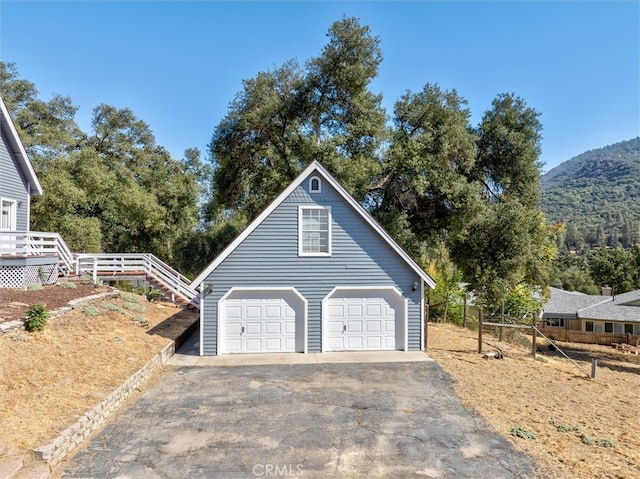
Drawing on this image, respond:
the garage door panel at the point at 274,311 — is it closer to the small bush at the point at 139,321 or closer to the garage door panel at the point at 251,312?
the garage door panel at the point at 251,312

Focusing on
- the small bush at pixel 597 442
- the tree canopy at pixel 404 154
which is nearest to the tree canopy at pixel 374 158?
the tree canopy at pixel 404 154

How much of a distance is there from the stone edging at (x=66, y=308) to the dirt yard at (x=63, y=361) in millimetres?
160

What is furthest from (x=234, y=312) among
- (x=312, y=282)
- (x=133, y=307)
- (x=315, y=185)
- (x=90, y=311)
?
(x=133, y=307)

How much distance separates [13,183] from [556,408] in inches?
826

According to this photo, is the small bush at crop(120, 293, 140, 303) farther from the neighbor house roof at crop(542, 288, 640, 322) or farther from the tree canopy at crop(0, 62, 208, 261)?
the neighbor house roof at crop(542, 288, 640, 322)

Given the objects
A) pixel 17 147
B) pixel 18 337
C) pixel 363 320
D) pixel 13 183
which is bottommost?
pixel 363 320

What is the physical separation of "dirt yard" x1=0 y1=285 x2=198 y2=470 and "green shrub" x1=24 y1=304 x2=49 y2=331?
193 millimetres

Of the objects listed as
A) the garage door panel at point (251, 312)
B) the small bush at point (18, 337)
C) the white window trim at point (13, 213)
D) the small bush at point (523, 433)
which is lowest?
the small bush at point (523, 433)

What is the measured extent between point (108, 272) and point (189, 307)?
5.75m

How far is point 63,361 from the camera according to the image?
33.8ft

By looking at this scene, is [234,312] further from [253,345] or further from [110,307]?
[110,307]

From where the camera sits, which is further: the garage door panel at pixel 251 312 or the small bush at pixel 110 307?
the small bush at pixel 110 307

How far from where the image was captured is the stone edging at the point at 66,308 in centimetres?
1057

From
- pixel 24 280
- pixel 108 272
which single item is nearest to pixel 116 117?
pixel 108 272
